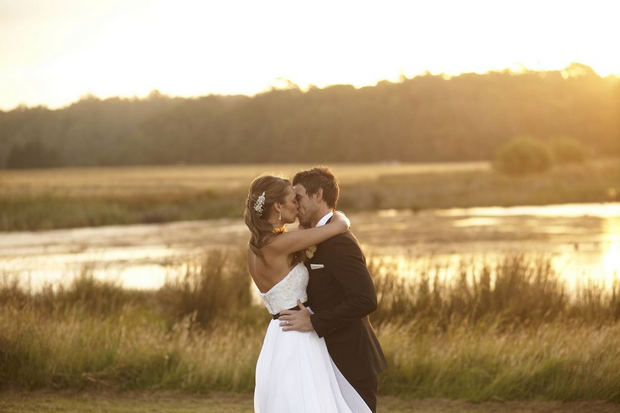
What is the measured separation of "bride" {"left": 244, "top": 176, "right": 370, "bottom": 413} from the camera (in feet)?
14.3

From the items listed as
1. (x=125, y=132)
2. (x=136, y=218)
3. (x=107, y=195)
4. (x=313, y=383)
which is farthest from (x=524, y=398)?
(x=125, y=132)

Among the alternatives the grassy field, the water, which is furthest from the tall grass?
the grassy field

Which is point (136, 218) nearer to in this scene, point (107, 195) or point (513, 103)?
point (107, 195)

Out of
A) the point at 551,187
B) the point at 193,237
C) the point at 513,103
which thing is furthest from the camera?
the point at 513,103

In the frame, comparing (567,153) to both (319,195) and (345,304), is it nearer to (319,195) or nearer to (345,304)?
(319,195)

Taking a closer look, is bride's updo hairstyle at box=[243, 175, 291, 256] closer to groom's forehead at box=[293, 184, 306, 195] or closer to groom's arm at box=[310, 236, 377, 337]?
groom's forehead at box=[293, 184, 306, 195]

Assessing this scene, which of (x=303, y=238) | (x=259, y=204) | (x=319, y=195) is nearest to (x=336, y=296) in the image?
(x=303, y=238)

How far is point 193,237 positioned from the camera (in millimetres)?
29141

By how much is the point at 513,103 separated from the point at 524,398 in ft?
487

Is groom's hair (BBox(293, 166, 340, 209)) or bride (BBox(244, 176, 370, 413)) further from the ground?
groom's hair (BBox(293, 166, 340, 209))

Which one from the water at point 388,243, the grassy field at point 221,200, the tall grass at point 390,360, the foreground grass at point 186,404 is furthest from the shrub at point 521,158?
the foreground grass at point 186,404

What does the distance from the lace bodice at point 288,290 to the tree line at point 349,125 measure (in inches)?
5463

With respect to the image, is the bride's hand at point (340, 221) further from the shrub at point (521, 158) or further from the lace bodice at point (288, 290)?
the shrub at point (521, 158)

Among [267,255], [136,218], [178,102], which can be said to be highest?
[178,102]
